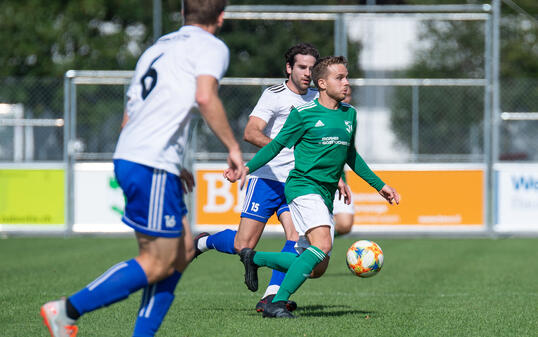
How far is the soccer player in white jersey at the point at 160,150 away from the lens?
182 inches

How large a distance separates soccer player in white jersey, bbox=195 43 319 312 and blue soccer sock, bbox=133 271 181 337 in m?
2.37

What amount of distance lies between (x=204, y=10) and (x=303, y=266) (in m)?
2.31

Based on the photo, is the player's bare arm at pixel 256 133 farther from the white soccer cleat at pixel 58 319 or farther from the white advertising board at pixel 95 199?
the white advertising board at pixel 95 199

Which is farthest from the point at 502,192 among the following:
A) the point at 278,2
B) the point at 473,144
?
the point at 278,2

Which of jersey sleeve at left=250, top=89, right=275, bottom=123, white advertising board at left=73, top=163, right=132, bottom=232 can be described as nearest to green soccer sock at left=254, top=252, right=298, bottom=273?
jersey sleeve at left=250, top=89, right=275, bottom=123

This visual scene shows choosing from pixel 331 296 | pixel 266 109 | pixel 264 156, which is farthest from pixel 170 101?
pixel 331 296

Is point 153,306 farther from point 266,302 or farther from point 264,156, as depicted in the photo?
point 266,302

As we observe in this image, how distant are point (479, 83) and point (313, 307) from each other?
989 centimetres

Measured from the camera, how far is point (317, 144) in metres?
6.50

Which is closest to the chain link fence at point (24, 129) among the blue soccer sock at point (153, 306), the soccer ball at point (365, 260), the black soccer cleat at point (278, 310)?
the soccer ball at point (365, 260)

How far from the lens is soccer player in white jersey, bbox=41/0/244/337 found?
15.2 ft

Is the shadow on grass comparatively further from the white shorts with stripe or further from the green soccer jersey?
the green soccer jersey

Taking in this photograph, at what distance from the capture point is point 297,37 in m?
30.2

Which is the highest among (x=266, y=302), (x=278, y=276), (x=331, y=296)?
(x=278, y=276)
